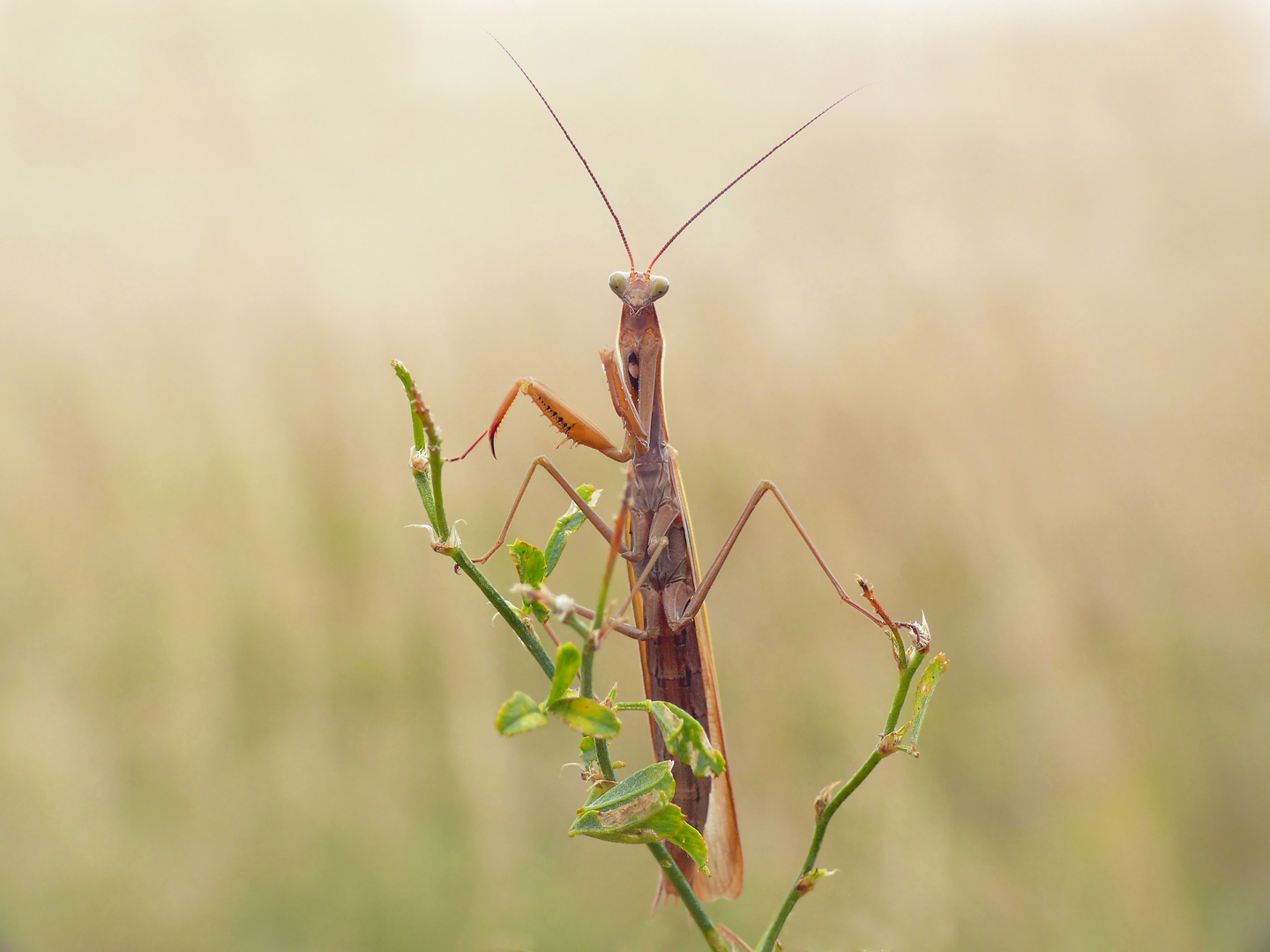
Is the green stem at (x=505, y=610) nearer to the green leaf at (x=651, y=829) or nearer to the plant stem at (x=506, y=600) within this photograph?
the plant stem at (x=506, y=600)

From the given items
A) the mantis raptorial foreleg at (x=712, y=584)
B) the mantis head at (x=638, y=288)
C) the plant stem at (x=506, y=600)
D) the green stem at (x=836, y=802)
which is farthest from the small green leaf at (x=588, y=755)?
the mantis head at (x=638, y=288)

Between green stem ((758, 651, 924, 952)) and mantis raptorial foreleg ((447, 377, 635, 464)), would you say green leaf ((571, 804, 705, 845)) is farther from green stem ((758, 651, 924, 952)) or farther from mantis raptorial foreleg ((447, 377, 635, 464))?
mantis raptorial foreleg ((447, 377, 635, 464))

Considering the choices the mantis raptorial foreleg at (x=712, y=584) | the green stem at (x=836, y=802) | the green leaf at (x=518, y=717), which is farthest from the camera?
the mantis raptorial foreleg at (x=712, y=584)

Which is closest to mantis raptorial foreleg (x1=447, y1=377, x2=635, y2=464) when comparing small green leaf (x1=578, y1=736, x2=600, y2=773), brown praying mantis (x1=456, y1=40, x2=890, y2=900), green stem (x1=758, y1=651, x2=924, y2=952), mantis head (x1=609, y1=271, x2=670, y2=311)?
brown praying mantis (x1=456, y1=40, x2=890, y2=900)

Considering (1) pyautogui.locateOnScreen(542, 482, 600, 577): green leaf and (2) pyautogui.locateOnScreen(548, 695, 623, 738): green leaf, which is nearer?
(2) pyautogui.locateOnScreen(548, 695, 623, 738): green leaf

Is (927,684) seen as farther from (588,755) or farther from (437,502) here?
(437,502)
